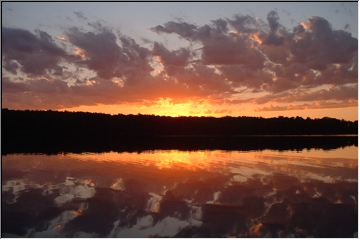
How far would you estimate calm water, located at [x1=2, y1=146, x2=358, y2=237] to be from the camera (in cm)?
701

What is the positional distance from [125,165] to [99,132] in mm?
46112

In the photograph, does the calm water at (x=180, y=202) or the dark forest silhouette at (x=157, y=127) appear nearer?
the calm water at (x=180, y=202)

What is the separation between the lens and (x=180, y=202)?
353 inches

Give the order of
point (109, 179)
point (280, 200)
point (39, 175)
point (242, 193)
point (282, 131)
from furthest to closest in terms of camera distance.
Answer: point (282, 131) → point (39, 175) → point (109, 179) → point (242, 193) → point (280, 200)

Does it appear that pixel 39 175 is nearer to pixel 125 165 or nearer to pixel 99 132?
pixel 125 165

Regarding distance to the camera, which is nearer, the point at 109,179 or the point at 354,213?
the point at 354,213

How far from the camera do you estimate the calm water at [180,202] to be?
7.01 meters

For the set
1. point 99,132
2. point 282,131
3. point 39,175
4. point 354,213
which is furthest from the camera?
point 282,131

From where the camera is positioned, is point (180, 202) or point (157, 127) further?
point (157, 127)

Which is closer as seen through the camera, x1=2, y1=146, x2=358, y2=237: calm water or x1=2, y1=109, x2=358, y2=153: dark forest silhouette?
x1=2, y1=146, x2=358, y2=237: calm water

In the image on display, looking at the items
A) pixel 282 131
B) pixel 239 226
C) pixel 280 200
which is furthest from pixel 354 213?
pixel 282 131

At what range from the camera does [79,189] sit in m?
10.6

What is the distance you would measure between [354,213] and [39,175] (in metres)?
9.91

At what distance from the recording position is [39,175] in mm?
13250
